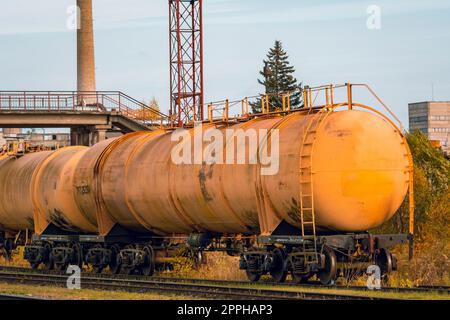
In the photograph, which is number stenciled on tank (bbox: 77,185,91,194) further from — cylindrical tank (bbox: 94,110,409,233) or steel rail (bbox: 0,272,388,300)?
cylindrical tank (bbox: 94,110,409,233)

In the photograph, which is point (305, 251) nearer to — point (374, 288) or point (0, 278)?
point (374, 288)

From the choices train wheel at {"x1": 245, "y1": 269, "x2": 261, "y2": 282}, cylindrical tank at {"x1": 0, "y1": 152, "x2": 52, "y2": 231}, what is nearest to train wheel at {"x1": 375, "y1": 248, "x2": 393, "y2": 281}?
train wheel at {"x1": 245, "y1": 269, "x2": 261, "y2": 282}

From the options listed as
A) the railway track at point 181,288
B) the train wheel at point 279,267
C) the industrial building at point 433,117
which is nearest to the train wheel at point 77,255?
the railway track at point 181,288

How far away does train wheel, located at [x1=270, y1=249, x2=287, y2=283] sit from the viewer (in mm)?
21172

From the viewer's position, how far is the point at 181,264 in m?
25.5

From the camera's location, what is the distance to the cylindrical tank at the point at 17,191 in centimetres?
2942

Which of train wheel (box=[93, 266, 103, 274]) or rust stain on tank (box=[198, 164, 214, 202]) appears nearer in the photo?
rust stain on tank (box=[198, 164, 214, 202])

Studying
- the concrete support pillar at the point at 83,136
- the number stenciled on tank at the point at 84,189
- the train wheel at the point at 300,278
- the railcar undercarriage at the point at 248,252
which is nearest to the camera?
the railcar undercarriage at the point at 248,252

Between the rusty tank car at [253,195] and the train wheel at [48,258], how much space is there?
4.90 ft

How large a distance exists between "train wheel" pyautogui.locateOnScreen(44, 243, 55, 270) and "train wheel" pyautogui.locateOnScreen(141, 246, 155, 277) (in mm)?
4515

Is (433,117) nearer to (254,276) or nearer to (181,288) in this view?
(254,276)

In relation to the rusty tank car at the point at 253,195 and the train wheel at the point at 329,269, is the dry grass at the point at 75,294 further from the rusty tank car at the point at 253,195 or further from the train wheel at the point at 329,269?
the train wheel at the point at 329,269

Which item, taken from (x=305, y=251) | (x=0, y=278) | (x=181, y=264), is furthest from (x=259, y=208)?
(x=0, y=278)

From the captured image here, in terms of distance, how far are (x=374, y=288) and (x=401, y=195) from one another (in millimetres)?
2628
